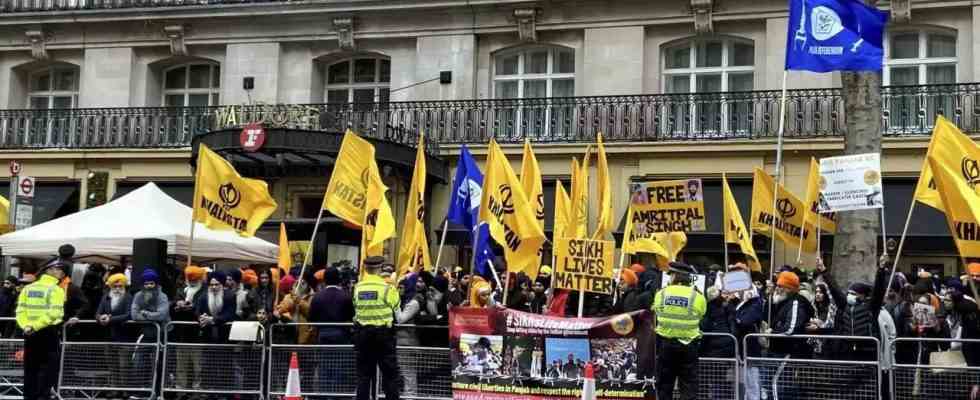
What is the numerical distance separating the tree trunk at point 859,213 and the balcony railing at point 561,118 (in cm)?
638

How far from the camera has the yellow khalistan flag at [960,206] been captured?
11.6 metres

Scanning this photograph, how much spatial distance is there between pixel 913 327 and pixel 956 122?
1006 centimetres

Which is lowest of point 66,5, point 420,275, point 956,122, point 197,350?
point 197,350

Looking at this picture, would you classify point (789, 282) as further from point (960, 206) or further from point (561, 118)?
point (561, 118)

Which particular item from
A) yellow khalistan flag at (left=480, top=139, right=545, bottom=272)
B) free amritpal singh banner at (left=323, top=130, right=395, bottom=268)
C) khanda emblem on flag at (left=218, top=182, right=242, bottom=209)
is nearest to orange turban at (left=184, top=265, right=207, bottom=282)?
khanda emblem on flag at (left=218, top=182, right=242, bottom=209)

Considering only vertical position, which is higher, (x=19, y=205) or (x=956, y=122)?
(x=956, y=122)

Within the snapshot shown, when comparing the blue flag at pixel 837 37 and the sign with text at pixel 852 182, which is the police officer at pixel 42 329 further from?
the blue flag at pixel 837 37

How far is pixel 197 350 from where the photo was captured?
1345 centimetres

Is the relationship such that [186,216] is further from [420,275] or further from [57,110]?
[57,110]

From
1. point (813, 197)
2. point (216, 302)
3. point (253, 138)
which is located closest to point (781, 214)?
point (813, 197)

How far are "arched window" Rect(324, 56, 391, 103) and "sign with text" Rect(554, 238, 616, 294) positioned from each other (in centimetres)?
1411

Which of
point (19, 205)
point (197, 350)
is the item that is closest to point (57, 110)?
point (19, 205)

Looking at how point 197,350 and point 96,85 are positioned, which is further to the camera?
point 96,85

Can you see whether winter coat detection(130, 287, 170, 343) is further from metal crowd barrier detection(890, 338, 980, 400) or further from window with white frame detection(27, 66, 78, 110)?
window with white frame detection(27, 66, 78, 110)
